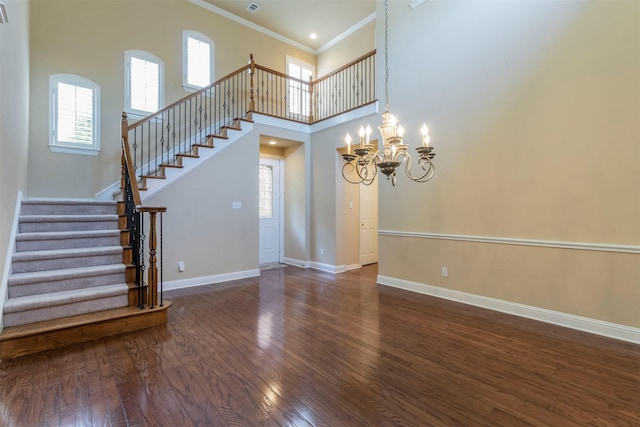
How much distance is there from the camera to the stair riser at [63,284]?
2.84 m

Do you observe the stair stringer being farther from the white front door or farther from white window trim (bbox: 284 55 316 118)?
white window trim (bbox: 284 55 316 118)

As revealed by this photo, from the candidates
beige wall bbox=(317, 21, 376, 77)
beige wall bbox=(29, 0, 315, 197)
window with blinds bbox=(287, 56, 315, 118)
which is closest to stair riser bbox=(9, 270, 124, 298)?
beige wall bbox=(29, 0, 315, 197)

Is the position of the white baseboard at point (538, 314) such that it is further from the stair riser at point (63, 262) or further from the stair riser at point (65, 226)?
the stair riser at point (65, 226)

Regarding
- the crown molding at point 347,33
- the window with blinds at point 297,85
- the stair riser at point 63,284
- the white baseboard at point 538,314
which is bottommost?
the white baseboard at point 538,314

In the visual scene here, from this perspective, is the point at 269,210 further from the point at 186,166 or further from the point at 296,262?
the point at 186,166

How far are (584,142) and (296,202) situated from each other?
4.76 metres

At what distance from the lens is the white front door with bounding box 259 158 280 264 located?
21.7 feet

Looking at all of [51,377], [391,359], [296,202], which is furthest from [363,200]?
[51,377]

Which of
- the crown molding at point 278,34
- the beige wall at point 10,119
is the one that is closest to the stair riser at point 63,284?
the beige wall at point 10,119

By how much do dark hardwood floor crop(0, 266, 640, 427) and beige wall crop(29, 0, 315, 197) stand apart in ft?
10.0

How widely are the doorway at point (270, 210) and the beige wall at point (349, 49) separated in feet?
9.54

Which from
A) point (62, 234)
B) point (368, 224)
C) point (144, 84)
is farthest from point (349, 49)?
point (62, 234)

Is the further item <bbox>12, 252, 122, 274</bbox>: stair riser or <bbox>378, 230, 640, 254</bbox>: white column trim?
<bbox>12, 252, 122, 274</bbox>: stair riser

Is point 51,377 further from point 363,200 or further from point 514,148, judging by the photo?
point 363,200
